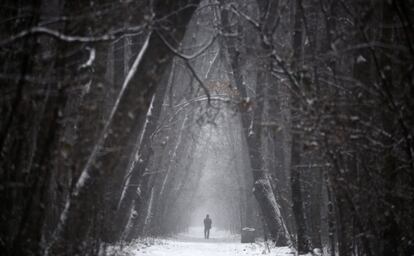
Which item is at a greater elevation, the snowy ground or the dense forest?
the dense forest

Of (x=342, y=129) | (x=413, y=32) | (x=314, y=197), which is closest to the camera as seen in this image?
(x=413, y=32)

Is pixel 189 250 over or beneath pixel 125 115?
beneath

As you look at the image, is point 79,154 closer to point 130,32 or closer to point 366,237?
point 130,32

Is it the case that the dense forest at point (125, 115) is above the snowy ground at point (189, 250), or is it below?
above

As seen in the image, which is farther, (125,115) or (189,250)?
(189,250)

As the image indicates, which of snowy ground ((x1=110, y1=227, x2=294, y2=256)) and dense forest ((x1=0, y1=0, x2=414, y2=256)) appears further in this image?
snowy ground ((x1=110, y1=227, x2=294, y2=256))

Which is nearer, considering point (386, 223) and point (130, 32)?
point (130, 32)

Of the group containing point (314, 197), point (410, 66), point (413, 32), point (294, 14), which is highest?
point (294, 14)

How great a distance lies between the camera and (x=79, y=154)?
6.13 metres

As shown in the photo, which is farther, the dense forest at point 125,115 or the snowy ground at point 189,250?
the snowy ground at point 189,250

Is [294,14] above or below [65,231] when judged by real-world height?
above

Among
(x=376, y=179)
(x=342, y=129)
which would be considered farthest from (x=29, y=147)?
A: (x=376, y=179)

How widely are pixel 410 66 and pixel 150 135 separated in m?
7.42

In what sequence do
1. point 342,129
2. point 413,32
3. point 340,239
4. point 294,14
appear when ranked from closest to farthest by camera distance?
point 413,32
point 342,129
point 340,239
point 294,14
